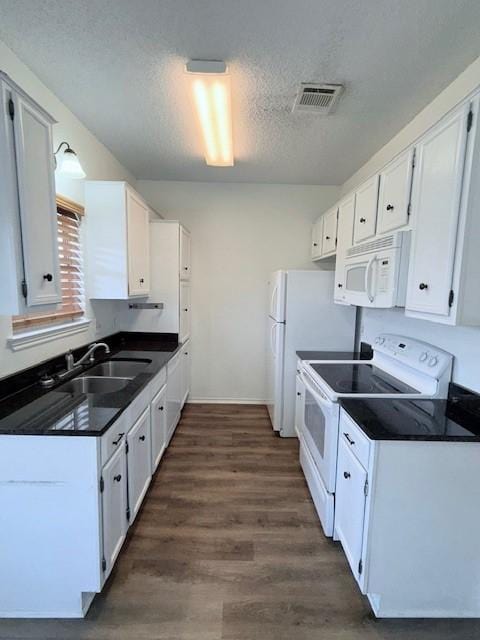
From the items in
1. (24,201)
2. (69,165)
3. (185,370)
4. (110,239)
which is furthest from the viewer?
(185,370)

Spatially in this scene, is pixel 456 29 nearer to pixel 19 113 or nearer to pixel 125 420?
pixel 19 113

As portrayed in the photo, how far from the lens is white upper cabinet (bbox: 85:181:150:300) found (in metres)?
2.44

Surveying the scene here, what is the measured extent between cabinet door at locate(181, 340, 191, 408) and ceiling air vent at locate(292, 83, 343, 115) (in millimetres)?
2413

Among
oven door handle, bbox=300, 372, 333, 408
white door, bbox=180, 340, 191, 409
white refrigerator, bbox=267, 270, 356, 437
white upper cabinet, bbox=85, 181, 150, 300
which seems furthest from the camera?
white door, bbox=180, 340, 191, 409

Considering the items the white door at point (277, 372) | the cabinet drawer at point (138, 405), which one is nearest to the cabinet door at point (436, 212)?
the white door at point (277, 372)

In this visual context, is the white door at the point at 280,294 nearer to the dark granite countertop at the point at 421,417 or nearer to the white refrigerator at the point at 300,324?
the white refrigerator at the point at 300,324

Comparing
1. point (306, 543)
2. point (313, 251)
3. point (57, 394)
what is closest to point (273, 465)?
point (306, 543)

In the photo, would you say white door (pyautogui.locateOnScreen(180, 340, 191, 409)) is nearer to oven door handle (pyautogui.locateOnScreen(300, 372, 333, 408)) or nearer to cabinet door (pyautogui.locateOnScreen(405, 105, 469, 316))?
oven door handle (pyautogui.locateOnScreen(300, 372, 333, 408))

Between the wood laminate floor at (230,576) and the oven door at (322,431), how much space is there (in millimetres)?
377

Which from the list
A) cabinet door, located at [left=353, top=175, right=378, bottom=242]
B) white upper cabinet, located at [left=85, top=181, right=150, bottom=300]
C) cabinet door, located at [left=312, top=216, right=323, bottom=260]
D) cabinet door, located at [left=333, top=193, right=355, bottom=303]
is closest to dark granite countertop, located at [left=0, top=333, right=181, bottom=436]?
white upper cabinet, located at [left=85, top=181, right=150, bottom=300]

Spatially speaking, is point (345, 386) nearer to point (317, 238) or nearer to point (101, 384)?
point (101, 384)

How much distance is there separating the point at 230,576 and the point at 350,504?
0.75 metres

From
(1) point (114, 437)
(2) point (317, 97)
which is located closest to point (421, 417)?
(1) point (114, 437)

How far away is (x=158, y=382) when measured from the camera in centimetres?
236
